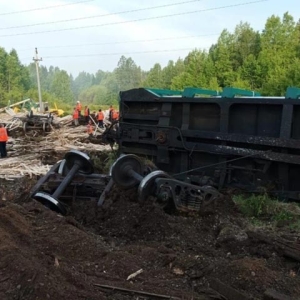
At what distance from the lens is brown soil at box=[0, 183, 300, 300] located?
11.0ft

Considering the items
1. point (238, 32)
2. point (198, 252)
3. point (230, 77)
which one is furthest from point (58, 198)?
point (238, 32)

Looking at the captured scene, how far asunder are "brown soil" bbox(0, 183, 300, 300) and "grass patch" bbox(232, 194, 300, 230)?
0.29 meters

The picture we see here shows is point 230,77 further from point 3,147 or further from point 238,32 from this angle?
point 3,147

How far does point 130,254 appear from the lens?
423cm

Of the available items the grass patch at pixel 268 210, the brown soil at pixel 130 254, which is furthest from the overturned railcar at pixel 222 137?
the brown soil at pixel 130 254

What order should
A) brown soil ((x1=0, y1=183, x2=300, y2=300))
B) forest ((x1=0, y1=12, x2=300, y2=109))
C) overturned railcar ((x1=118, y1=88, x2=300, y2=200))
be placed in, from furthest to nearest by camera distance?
forest ((x1=0, y1=12, x2=300, y2=109)) < overturned railcar ((x1=118, y1=88, x2=300, y2=200)) < brown soil ((x1=0, y1=183, x2=300, y2=300))

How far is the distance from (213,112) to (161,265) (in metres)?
3.97

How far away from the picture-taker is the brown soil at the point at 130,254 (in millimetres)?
3361

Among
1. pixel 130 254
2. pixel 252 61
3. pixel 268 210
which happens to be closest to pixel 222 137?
pixel 268 210

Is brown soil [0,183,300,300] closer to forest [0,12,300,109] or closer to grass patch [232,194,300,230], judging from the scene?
grass patch [232,194,300,230]

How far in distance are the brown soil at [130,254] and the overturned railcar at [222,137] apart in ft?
3.74

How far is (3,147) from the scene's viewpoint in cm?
1388

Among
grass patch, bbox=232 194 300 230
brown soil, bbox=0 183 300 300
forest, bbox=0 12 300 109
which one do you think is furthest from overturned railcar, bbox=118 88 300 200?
forest, bbox=0 12 300 109

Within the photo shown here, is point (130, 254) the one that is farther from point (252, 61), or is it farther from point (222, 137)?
point (252, 61)
